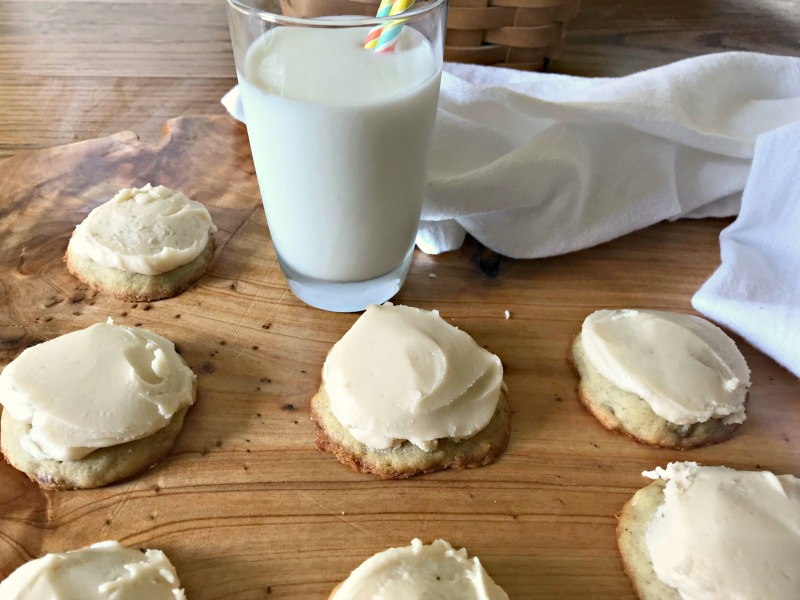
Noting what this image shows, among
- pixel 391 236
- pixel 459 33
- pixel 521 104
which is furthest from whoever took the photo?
pixel 459 33

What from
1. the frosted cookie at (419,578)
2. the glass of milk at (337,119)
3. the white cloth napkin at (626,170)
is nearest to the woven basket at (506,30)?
the white cloth napkin at (626,170)

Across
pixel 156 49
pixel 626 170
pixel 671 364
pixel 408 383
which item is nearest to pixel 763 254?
pixel 626 170

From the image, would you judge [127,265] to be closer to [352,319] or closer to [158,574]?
[352,319]

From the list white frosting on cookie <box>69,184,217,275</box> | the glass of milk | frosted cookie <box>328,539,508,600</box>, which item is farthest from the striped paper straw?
frosted cookie <box>328,539,508,600</box>

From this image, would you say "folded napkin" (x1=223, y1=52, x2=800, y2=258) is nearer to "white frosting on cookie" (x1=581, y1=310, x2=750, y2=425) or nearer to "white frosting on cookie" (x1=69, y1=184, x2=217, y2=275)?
"white frosting on cookie" (x1=581, y1=310, x2=750, y2=425)

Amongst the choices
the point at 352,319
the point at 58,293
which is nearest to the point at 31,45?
the point at 58,293

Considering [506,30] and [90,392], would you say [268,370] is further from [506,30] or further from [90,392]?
[506,30]
